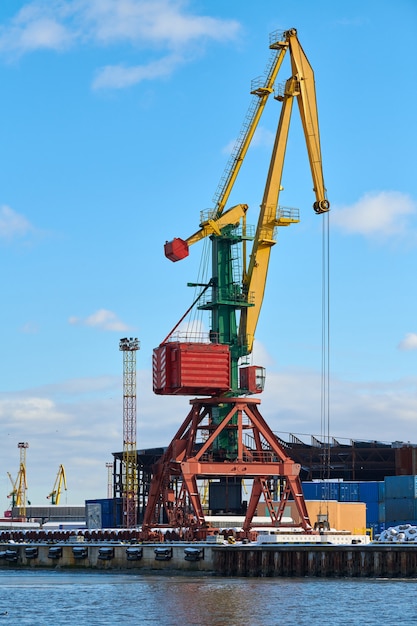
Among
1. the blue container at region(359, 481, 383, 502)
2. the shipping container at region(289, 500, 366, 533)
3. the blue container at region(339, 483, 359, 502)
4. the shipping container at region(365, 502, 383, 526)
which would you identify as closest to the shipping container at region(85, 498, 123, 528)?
the blue container at region(339, 483, 359, 502)

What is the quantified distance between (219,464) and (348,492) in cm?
3291

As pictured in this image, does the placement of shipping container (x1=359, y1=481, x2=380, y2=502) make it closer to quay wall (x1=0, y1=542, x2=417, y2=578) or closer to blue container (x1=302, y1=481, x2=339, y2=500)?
blue container (x1=302, y1=481, x2=339, y2=500)

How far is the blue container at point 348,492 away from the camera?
12800cm

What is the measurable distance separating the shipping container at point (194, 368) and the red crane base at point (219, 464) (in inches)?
80.5

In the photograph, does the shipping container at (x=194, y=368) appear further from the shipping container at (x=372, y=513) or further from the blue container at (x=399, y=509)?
the shipping container at (x=372, y=513)

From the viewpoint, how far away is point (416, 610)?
66125 mm

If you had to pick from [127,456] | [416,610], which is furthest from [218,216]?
[127,456]

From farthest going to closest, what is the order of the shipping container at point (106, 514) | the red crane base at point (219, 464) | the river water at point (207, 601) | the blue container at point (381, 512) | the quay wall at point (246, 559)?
the shipping container at point (106, 514), the blue container at point (381, 512), the red crane base at point (219, 464), the quay wall at point (246, 559), the river water at point (207, 601)

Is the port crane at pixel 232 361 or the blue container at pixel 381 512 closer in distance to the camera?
the port crane at pixel 232 361

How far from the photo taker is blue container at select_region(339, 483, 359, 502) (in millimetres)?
128000

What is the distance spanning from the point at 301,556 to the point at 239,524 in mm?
21093

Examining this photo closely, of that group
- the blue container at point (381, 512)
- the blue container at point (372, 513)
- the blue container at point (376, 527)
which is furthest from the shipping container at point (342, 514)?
the blue container at point (372, 513)

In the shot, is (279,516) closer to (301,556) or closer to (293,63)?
(301,556)

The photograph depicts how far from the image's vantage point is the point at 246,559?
297 ft
